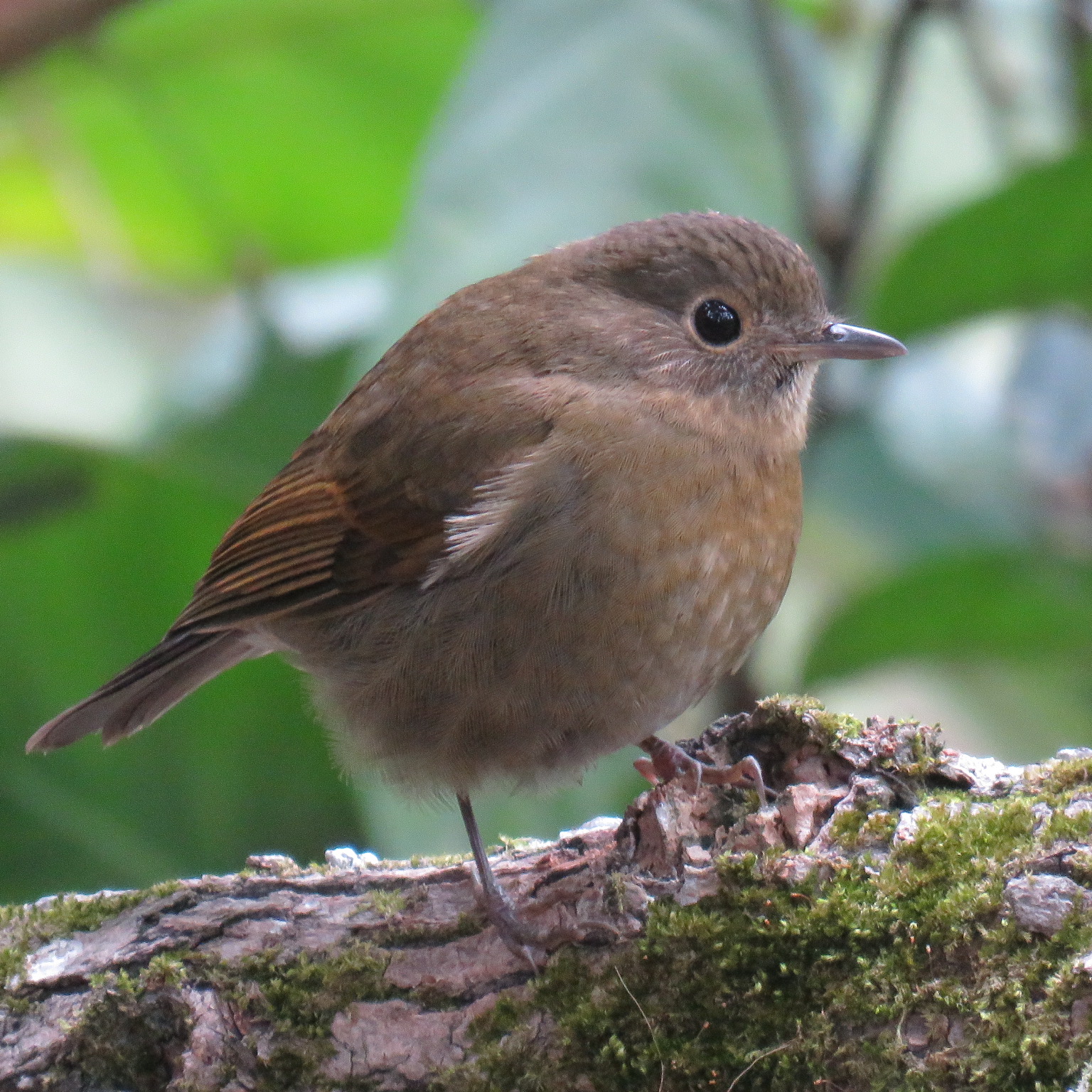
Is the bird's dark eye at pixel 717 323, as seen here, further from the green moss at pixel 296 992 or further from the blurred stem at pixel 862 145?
the green moss at pixel 296 992

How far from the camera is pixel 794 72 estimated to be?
4.10 m

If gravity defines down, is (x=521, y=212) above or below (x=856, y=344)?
above

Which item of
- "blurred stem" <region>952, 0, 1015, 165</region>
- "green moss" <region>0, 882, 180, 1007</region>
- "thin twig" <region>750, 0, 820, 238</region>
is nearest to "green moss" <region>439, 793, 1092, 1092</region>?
"green moss" <region>0, 882, 180, 1007</region>

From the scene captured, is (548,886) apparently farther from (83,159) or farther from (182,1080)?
(83,159)

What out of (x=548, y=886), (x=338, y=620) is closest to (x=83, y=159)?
(x=338, y=620)

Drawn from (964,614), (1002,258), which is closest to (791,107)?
(1002,258)

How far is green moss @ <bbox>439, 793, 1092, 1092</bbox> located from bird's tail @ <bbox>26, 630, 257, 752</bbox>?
1244mm

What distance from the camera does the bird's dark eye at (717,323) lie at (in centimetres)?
321

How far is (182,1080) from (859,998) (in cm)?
106

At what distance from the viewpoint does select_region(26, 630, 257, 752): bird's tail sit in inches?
126

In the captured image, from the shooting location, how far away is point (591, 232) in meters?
3.46

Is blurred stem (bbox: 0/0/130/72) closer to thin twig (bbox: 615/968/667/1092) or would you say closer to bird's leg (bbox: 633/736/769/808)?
bird's leg (bbox: 633/736/769/808)

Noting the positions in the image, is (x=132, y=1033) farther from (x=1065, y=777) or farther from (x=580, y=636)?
(x=1065, y=777)

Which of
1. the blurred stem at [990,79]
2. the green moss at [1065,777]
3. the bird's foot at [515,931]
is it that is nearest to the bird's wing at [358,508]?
the bird's foot at [515,931]
